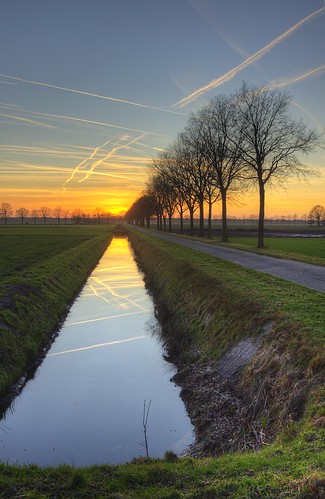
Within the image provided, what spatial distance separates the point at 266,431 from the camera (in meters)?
8.00

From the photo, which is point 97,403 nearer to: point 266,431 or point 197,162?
point 266,431

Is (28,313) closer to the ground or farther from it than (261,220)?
closer to the ground

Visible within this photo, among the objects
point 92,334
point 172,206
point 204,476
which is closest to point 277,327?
point 204,476

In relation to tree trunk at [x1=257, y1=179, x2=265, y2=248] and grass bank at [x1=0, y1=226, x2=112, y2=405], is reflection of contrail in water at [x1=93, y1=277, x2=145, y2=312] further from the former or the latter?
tree trunk at [x1=257, y1=179, x2=265, y2=248]

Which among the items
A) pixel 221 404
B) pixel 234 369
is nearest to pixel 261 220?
pixel 234 369

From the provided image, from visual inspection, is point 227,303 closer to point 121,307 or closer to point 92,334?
point 92,334

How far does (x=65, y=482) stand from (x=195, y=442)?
3646 mm

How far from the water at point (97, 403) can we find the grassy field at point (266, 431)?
5.27ft

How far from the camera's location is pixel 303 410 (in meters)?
7.70

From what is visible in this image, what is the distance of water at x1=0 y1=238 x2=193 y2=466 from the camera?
9.11 metres

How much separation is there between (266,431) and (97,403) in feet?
17.1

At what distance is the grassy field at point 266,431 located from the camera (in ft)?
18.3

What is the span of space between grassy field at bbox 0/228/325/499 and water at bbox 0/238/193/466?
5.27ft

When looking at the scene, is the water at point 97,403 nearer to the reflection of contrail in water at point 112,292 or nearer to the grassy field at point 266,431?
the grassy field at point 266,431
